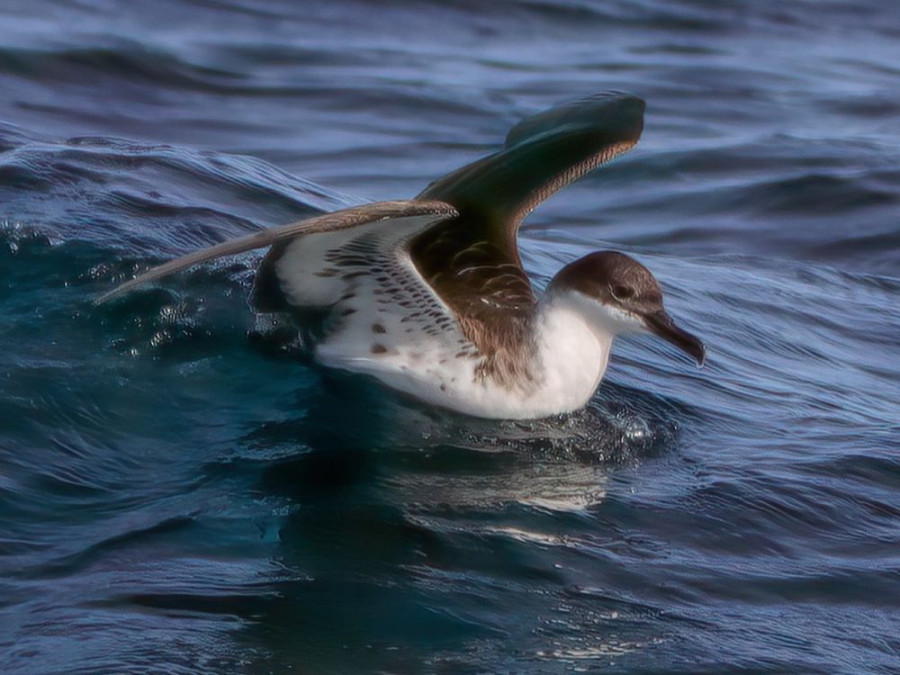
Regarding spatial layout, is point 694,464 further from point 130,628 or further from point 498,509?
point 130,628

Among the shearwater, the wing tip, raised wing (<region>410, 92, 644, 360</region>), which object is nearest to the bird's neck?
the shearwater

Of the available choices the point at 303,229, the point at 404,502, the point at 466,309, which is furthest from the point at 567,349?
the point at 303,229

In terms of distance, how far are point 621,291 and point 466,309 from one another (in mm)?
640

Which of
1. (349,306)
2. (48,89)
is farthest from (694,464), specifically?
(48,89)

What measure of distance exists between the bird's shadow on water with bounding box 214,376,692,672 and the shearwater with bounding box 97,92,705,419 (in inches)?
6.3

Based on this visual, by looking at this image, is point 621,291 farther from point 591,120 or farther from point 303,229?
point 303,229

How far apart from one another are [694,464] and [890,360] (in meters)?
2.70

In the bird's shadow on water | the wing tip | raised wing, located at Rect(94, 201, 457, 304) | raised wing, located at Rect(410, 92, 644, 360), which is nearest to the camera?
the bird's shadow on water

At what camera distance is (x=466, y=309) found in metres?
6.60

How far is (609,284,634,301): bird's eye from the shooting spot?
261 inches

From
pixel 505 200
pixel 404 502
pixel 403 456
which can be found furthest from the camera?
pixel 505 200

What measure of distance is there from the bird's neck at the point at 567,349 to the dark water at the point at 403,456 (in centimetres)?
16

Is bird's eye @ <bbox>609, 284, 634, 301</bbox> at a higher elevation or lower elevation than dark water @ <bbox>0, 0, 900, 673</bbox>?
higher

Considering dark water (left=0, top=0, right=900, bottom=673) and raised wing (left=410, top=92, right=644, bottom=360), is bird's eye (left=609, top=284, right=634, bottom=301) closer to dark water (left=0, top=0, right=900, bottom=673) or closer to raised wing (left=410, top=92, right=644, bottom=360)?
raised wing (left=410, top=92, right=644, bottom=360)
